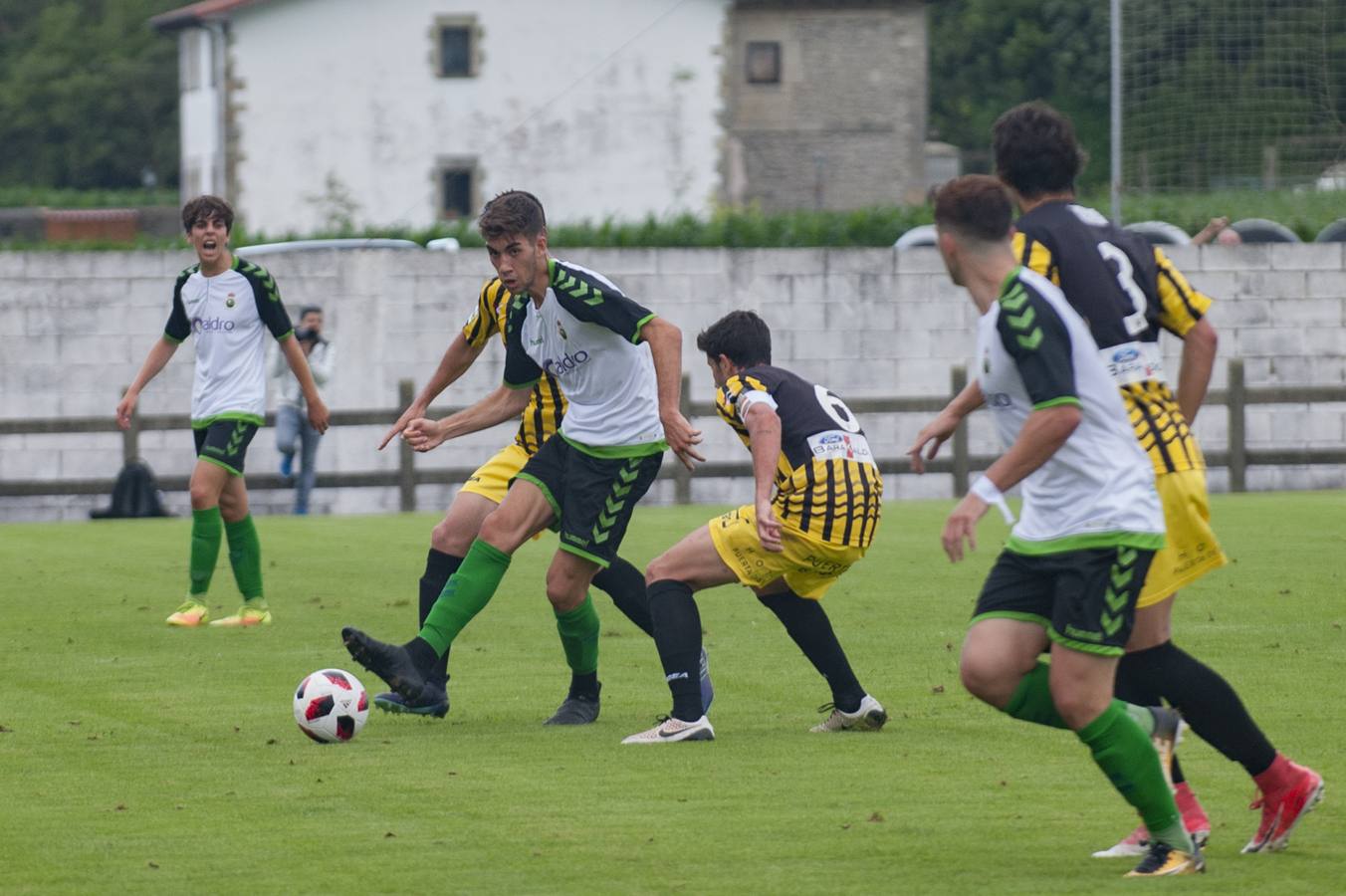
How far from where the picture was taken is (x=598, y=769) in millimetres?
7215

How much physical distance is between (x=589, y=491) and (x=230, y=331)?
3.98 meters

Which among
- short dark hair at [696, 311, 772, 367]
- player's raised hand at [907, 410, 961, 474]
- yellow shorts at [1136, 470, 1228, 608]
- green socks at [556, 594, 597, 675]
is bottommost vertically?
green socks at [556, 594, 597, 675]

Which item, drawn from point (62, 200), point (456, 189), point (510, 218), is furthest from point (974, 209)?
point (62, 200)

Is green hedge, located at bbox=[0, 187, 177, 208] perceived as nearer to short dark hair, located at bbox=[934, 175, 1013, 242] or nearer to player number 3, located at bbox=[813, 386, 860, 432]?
player number 3, located at bbox=[813, 386, 860, 432]

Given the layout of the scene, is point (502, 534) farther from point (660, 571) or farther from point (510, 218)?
point (510, 218)

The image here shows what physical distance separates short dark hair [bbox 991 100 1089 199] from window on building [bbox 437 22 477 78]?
47943 mm

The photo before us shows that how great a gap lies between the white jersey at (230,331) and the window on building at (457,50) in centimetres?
4215

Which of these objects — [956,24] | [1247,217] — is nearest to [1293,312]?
[1247,217]

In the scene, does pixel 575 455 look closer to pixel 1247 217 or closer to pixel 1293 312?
pixel 1293 312

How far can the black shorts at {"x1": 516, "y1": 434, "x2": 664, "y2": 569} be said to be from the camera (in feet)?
26.4

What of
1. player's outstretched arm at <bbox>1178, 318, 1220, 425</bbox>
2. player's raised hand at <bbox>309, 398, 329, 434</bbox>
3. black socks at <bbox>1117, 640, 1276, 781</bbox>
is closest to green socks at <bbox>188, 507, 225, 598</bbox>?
A: player's raised hand at <bbox>309, 398, 329, 434</bbox>

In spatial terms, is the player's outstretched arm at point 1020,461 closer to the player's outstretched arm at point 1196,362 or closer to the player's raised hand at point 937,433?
the player's raised hand at point 937,433

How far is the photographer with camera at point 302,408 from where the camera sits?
20547 millimetres

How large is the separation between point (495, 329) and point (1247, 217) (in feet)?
64.4
